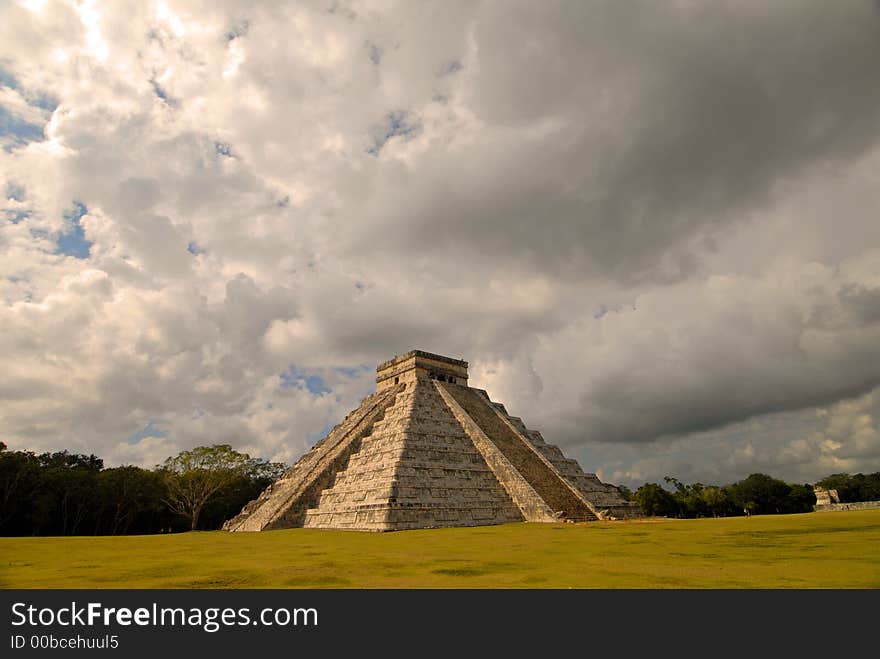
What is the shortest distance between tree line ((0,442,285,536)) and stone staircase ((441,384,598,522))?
20624 millimetres

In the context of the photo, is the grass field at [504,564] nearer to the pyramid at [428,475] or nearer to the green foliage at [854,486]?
Answer: the pyramid at [428,475]

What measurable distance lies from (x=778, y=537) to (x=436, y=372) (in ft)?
100

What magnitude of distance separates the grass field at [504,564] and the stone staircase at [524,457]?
12771 mm

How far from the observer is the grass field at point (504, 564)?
29.7 feet

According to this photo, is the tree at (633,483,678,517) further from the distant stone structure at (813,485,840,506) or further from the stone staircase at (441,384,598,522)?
the stone staircase at (441,384,598,522)

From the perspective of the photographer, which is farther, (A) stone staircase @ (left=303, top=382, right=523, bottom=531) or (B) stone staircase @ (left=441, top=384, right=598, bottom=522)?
(B) stone staircase @ (left=441, top=384, right=598, bottom=522)

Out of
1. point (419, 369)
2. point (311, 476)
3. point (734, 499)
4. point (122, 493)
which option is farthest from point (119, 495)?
point (734, 499)

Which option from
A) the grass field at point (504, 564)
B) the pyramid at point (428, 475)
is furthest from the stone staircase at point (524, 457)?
the grass field at point (504, 564)

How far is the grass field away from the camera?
356 inches

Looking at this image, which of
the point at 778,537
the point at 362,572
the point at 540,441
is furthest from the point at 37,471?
the point at 778,537

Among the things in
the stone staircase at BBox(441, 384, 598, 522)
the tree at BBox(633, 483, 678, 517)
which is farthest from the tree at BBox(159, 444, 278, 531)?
the tree at BBox(633, 483, 678, 517)

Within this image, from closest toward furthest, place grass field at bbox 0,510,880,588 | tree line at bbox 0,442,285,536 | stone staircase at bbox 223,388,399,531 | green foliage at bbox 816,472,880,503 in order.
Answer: grass field at bbox 0,510,880,588, stone staircase at bbox 223,388,399,531, tree line at bbox 0,442,285,536, green foliage at bbox 816,472,880,503

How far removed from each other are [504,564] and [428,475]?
17.0 metres
